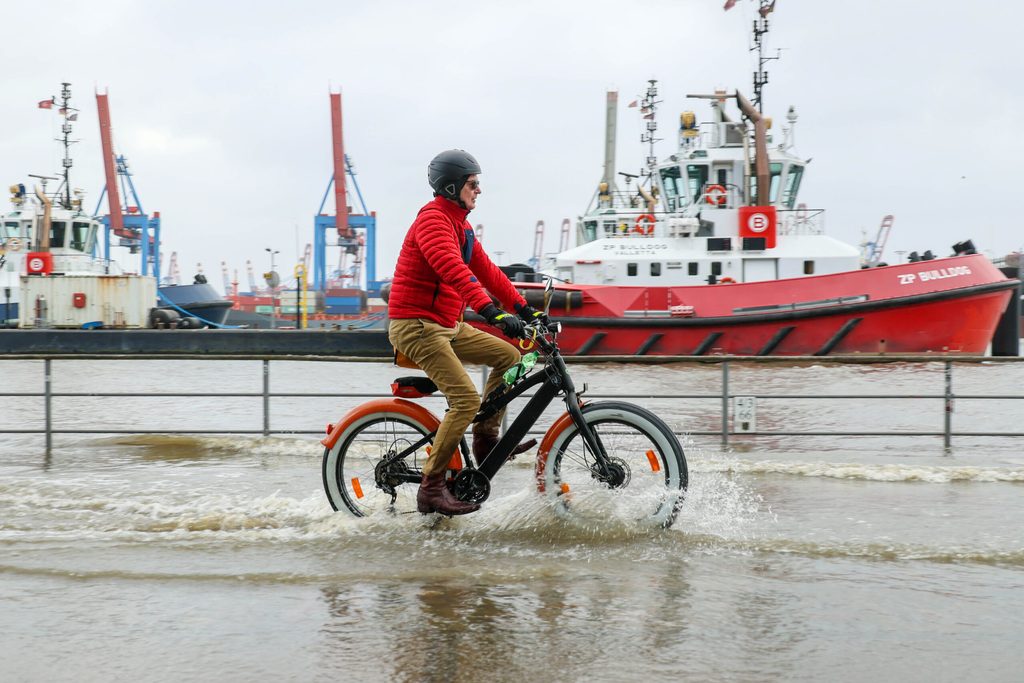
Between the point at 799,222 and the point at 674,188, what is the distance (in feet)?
10.4

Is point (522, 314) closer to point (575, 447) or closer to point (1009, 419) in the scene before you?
point (575, 447)

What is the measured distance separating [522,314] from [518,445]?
669 millimetres

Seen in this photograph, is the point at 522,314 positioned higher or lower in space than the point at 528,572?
→ higher

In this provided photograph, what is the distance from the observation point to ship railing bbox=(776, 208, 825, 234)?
25.3m

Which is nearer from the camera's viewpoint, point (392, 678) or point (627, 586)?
point (392, 678)

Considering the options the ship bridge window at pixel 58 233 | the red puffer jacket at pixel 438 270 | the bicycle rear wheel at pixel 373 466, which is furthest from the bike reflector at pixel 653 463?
the ship bridge window at pixel 58 233

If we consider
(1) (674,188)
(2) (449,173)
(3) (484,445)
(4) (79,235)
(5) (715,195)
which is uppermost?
(1) (674,188)

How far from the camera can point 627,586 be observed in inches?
163

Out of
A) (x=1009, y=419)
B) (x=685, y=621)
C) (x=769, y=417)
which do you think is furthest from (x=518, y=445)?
(x=1009, y=419)

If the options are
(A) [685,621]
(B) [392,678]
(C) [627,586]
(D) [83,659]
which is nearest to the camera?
(B) [392,678]

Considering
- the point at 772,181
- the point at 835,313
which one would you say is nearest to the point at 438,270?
the point at 835,313

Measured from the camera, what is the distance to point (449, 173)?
195 inches

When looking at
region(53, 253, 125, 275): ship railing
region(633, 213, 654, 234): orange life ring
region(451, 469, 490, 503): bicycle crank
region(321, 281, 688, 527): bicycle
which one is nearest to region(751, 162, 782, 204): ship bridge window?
region(633, 213, 654, 234): orange life ring

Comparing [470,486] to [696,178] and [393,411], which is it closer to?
[393,411]
